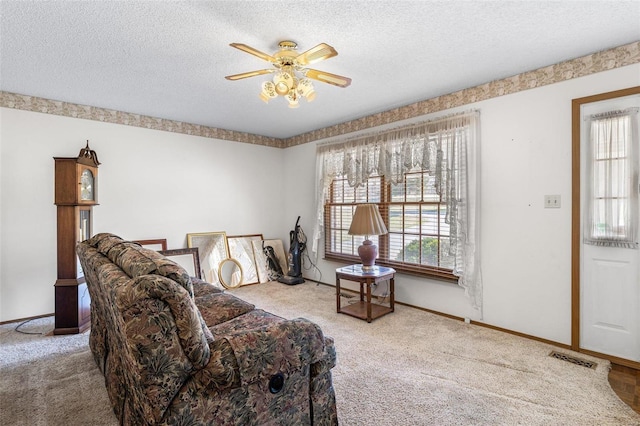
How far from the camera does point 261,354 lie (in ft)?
4.75

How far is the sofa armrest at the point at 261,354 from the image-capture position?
53.2 inches

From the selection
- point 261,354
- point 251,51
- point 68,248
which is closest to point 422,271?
point 261,354

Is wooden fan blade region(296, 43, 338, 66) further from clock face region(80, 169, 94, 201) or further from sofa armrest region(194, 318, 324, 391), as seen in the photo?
clock face region(80, 169, 94, 201)

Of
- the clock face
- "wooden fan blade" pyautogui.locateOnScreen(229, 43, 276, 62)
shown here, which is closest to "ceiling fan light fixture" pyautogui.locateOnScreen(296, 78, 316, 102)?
"wooden fan blade" pyautogui.locateOnScreen(229, 43, 276, 62)

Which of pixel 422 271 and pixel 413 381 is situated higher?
pixel 422 271

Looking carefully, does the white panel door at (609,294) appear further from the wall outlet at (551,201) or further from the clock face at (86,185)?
the clock face at (86,185)

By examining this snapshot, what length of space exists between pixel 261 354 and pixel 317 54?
1897 millimetres

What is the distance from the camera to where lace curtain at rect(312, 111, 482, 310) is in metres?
3.40

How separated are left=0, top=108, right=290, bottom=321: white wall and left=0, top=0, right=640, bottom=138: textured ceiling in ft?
1.90

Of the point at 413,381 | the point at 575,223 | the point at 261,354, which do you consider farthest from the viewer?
the point at 575,223

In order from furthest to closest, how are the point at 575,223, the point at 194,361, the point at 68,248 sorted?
the point at 68,248, the point at 575,223, the point at 194,361

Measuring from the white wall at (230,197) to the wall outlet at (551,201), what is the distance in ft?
0.12

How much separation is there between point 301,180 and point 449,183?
2.72m

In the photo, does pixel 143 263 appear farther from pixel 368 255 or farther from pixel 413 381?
pixel 368 255
